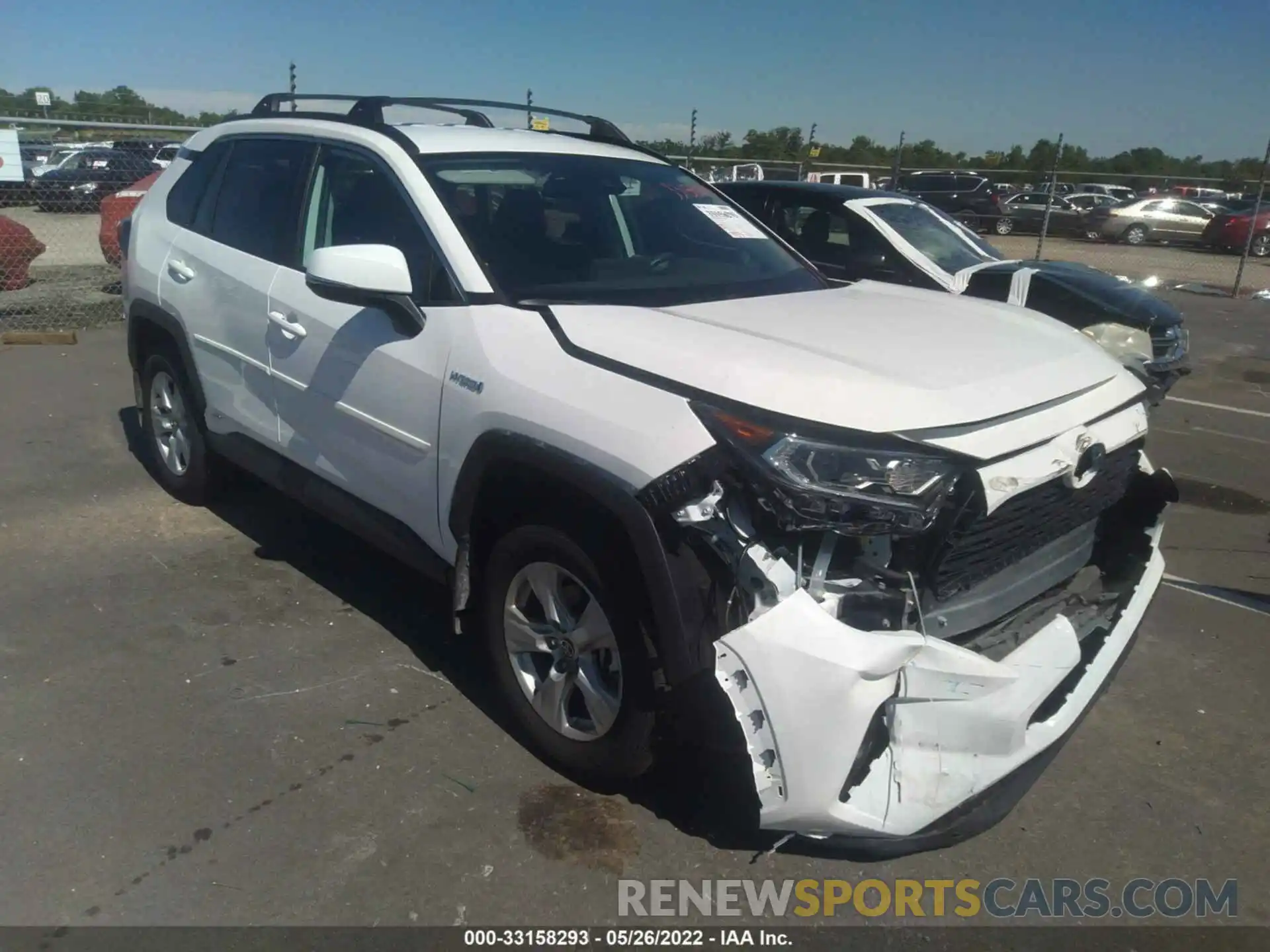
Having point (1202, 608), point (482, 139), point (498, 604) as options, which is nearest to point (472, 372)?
point (498, 604)

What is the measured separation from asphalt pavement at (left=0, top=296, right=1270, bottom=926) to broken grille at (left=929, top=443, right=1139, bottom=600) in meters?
0.87

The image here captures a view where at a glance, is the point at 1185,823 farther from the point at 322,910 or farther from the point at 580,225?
the point at 580,225

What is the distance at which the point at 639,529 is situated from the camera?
2.55m

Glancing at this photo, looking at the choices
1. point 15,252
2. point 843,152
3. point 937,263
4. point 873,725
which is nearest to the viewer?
point 873,725

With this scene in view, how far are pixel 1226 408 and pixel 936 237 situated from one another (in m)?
2.88

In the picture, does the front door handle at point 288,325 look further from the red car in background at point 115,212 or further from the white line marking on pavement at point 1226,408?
the red car in background at point 115,212

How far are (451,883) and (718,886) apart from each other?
0.72 metres

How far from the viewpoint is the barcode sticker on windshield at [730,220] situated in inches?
163

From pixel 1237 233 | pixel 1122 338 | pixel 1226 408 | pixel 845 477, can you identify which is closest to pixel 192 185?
pixel 845 477

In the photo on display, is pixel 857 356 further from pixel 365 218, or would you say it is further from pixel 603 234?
pixel 365 218

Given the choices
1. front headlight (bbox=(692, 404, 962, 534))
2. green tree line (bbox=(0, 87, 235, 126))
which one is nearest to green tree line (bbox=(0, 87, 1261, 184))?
green tree line (bbox=(0, 87, 235, 126))

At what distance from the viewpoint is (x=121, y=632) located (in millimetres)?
3994

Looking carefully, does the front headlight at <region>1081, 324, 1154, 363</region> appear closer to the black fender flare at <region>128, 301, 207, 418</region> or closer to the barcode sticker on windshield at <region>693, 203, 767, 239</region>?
the barcode sticker on windshield at <region>693, 203, 767, 239</region>

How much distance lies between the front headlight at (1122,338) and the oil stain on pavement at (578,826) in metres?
4.17
